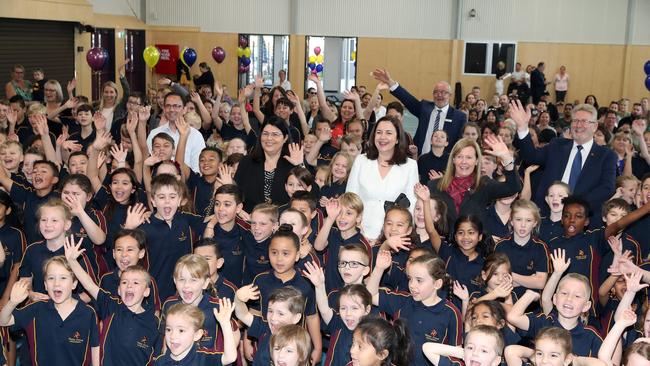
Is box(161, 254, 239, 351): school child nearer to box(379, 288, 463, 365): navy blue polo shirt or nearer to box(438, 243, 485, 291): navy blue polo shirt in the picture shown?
box(379, 288, 463, 365): navy blue polo shirt

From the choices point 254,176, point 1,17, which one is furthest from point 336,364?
point 1,17

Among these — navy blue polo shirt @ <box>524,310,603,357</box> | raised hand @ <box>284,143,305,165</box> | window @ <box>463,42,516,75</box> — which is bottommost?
navy blue polo shirt @ <box>524,310,603,357</box>

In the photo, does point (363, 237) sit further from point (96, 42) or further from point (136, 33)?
point (136, 33)

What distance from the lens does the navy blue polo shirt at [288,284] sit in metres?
5.24

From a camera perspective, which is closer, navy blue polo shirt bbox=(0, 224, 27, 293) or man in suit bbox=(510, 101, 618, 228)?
navy blue polo shirt bbox=(0, 224, 27, 293)

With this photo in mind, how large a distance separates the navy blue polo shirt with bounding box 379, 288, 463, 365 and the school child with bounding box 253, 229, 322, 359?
646mm

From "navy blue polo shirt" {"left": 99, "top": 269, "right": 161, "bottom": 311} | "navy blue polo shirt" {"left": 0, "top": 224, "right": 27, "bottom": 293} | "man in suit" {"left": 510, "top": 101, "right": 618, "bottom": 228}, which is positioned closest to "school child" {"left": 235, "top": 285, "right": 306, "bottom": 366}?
"navy blue polo shirt" {"left": 99, "top": 269, "right": 161, "bottom": 311}

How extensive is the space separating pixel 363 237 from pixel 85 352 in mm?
2284

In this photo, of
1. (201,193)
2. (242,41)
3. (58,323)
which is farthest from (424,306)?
(242,41)

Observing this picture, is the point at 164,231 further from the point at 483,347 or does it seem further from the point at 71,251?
the point at 483,347

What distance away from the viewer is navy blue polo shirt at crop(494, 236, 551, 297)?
5930 mm

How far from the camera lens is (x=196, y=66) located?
2428 cm

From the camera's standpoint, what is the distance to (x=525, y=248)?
5.98m

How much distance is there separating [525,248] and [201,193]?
3.16 metres
